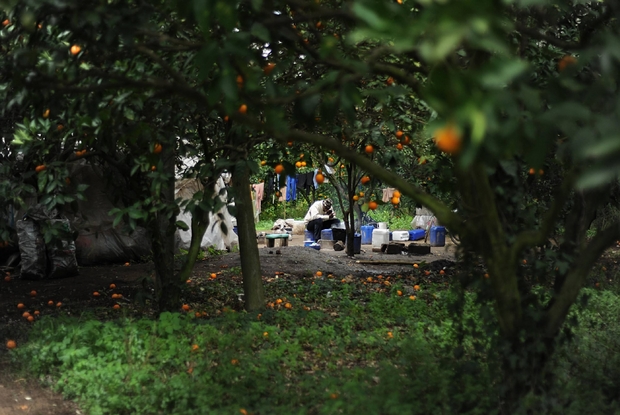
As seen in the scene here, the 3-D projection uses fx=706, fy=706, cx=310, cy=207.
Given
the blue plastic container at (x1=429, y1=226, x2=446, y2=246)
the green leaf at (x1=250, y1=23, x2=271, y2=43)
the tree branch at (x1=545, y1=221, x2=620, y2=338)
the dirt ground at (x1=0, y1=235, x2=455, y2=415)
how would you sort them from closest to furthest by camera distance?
1. the green leaf at (x1=250, y1=23, x2=271, y2=43)
2. the tree branch at (x1=545, y1=221, x2=620, y2=338)
3. the dirt ground at (x1=0, y1=235, x2=455, y2=415)
4. the blue plastic container at (x1=429, y1=226, x2=446, y2=246)

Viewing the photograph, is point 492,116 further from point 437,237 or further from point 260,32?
point 437,237

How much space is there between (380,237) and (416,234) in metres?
2.30

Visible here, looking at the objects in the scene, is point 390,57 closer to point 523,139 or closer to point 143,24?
point 143,24

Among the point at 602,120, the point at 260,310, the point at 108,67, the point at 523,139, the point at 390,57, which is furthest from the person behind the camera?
the point at 260,310

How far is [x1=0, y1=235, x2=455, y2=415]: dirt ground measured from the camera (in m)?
4.45

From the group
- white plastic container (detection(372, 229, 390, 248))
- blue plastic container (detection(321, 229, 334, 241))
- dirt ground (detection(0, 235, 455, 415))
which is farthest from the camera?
white plastic container (detection(372, 229, 390, 248))

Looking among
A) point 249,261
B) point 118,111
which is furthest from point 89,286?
point 118,111

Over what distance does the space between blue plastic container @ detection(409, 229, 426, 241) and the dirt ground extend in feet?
12.3

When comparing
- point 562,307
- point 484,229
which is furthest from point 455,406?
point 484,229

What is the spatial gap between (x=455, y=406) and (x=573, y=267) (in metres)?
0.93

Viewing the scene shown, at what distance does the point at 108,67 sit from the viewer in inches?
152

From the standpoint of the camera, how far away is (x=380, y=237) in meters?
16.3

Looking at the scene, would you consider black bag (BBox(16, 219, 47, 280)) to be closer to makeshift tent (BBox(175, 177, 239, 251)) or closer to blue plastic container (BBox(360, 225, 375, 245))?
makeshift tent (BBox(175, 177, 239, 251))

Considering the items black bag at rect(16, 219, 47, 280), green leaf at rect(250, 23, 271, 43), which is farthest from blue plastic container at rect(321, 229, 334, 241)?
green leaf at rect(250, 23, 271, 43)
